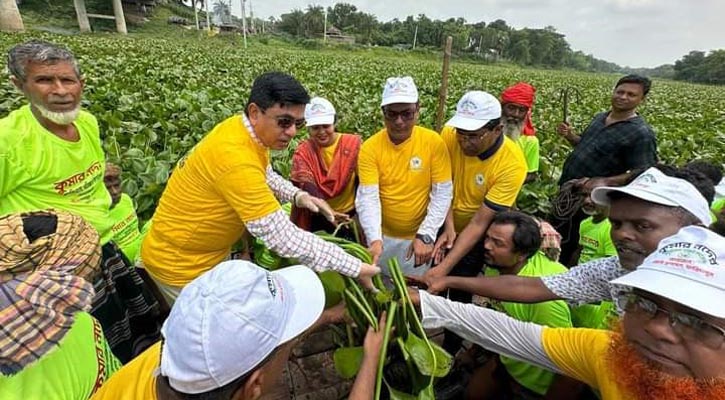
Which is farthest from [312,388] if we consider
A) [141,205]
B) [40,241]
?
[141,205]

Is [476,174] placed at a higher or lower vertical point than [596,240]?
higher

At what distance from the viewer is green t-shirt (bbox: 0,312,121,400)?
114 centimetres

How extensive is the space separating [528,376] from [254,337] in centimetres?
189

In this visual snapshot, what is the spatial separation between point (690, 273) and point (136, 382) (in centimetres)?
157

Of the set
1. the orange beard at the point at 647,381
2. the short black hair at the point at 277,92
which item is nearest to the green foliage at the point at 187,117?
the short black hair at the point at 277,92

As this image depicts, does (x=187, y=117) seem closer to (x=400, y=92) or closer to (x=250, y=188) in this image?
(x=400, y=92)

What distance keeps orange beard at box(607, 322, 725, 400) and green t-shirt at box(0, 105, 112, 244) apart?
8.57ft

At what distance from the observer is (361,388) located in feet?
5.01

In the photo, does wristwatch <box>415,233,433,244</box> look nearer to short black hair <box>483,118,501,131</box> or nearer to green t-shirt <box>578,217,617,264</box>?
short black hair <box>483,118,501,131</box>

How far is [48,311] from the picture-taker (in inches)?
43.1

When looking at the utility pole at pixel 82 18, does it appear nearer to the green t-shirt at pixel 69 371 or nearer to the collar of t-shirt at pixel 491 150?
the collar of t-shirt at pixel 491 150

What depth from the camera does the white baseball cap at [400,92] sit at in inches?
102

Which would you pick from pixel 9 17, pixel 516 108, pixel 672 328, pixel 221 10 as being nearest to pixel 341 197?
pixel 516 108

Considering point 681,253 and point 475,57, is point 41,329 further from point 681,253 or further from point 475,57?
point 475,57
